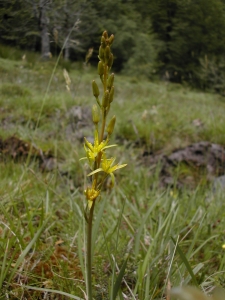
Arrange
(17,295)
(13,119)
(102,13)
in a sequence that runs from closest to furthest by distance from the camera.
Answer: (17,295)
(102,13)
(13,119)

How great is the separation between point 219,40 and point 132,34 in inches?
25.6

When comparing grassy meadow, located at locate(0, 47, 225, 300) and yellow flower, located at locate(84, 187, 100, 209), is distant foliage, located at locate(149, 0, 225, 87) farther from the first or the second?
yellow flower, located at locate(84, 187, 100, 209)

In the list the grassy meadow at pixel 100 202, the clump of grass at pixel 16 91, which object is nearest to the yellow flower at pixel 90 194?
the grassy meadow at pixel 100 202

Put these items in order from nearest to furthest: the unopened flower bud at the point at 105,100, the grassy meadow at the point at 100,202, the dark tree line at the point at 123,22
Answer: the unopened flower bud at the point at 105,100 → the grassy meadow at the point at 100,202 → the dark tree line at the point at 123,22

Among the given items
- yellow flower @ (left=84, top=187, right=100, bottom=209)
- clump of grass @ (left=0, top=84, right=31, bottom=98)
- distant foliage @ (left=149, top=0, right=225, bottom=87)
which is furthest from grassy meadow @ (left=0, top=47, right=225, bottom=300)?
distant foliage @ (left=149, top=0, right=225, bottom=87)

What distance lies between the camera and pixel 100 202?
1.72 meters

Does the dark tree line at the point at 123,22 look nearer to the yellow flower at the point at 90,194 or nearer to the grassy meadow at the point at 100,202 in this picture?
the grassy meadow at the point at 100,202

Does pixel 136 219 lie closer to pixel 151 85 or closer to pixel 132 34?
pixel 132 34

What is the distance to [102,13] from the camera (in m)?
1.66

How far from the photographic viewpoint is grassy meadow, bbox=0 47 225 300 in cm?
91

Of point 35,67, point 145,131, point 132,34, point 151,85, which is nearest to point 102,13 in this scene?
point 132,34

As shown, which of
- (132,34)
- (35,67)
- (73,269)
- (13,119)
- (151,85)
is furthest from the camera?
(151,85)

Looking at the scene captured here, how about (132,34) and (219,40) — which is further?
(132,34)

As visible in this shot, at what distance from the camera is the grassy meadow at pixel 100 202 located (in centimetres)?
91
